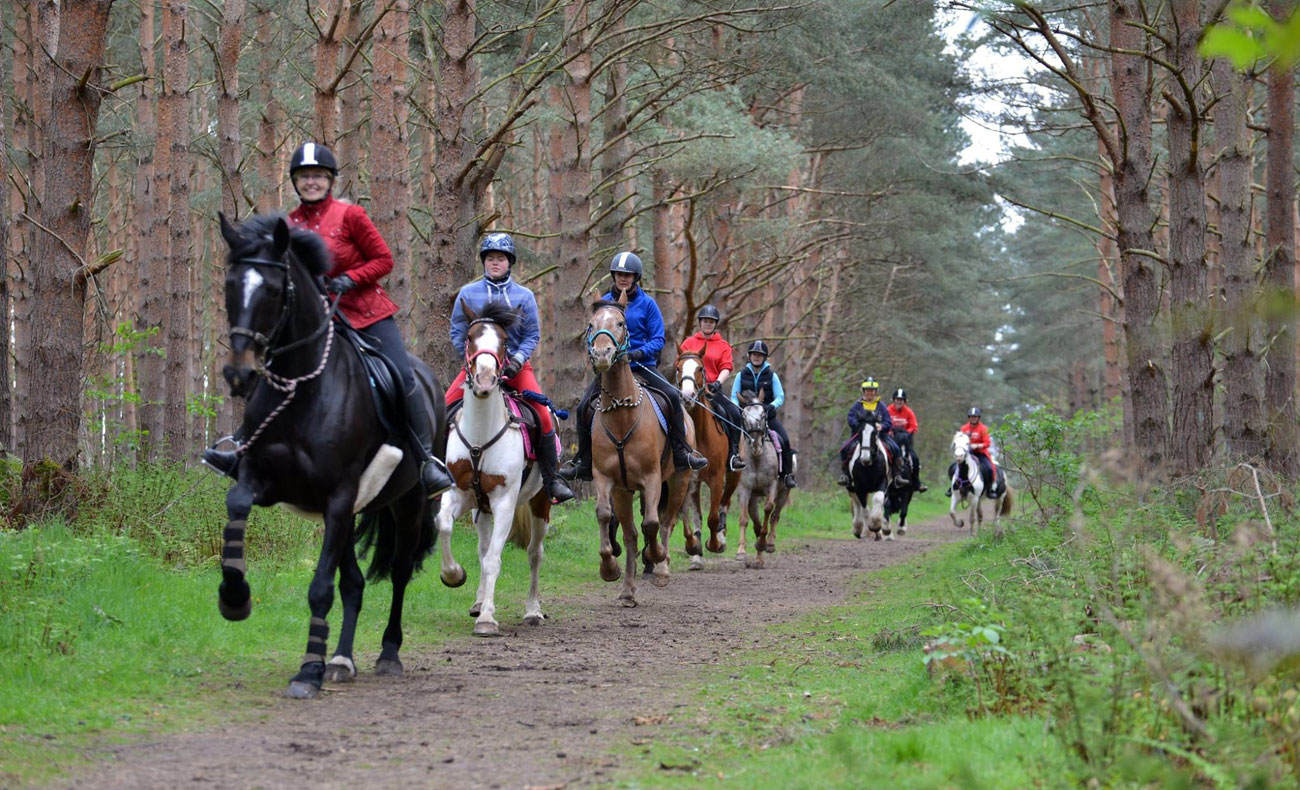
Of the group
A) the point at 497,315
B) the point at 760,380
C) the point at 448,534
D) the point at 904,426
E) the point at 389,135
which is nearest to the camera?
the point at 497,315

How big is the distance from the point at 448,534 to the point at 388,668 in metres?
2.38

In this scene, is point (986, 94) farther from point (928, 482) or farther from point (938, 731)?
point (928, 482)

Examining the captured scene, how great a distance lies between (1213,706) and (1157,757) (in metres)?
0.31

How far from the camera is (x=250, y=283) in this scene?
6934 mm

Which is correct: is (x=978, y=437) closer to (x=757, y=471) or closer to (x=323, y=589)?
(x=757, y=471)

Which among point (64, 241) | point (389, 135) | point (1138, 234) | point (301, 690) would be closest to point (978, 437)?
point (389, 135)

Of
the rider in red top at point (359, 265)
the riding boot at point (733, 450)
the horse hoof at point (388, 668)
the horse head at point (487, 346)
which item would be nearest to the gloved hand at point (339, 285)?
the rider in red top at point (359, 265)

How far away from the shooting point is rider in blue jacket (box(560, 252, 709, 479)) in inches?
512

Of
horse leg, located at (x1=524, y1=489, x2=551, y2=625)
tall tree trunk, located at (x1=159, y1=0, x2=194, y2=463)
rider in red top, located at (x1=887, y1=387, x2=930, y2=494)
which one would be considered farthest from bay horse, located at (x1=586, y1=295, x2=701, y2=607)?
rider in red top, located at (x1=887, y1=387, x2=930, y2=494)

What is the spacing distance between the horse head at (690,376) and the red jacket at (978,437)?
1233 centimetres

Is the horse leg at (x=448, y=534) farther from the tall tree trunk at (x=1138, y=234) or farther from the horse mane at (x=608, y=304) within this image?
the tall tree trunk at (x=1138, y=234)

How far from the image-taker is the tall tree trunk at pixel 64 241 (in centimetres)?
1014

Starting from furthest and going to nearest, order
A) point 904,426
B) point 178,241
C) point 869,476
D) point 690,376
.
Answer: point 904,426
point 869,476
point 178,241
point 690,376

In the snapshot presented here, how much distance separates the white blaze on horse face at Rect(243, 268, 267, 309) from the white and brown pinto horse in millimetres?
11654
